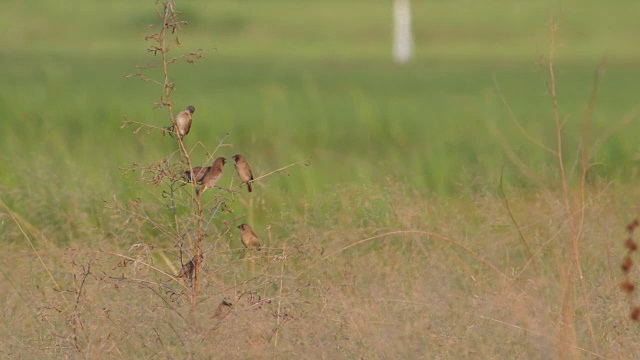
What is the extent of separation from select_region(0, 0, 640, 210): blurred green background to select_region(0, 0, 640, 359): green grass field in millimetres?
51

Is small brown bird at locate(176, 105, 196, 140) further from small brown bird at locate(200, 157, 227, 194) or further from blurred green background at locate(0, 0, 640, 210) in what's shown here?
blurred green background at locate(0, 0, 640, 210)

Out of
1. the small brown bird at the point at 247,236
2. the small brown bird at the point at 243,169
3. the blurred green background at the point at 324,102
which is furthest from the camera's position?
the blurred green background at the point at 324,102

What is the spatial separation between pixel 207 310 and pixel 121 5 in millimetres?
38155

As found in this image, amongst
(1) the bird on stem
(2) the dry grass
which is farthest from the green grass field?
(1) the bird on stem

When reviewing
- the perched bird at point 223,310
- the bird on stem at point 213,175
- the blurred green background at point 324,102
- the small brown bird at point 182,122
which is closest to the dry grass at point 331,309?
the perched bird at point 223,310

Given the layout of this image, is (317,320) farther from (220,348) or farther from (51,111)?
(51,111)

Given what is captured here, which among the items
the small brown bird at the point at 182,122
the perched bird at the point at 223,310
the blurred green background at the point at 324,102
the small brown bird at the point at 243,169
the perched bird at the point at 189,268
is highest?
the small brown bird at the point at 182,122

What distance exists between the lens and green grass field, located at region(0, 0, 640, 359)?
3705mm

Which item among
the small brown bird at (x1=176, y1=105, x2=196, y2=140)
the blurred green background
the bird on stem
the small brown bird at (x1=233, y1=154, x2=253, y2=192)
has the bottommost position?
the blurred green background

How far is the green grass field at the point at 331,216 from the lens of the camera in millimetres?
3705

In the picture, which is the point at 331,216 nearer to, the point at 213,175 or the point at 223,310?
the point at 213,175

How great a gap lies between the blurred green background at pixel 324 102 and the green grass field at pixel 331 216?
2.0 inches

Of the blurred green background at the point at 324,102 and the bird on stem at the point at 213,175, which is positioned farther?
the blurred green background at the point at 324,102

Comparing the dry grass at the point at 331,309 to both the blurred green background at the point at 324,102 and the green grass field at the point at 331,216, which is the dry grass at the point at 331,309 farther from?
the blurred green background at the point at 324,102
